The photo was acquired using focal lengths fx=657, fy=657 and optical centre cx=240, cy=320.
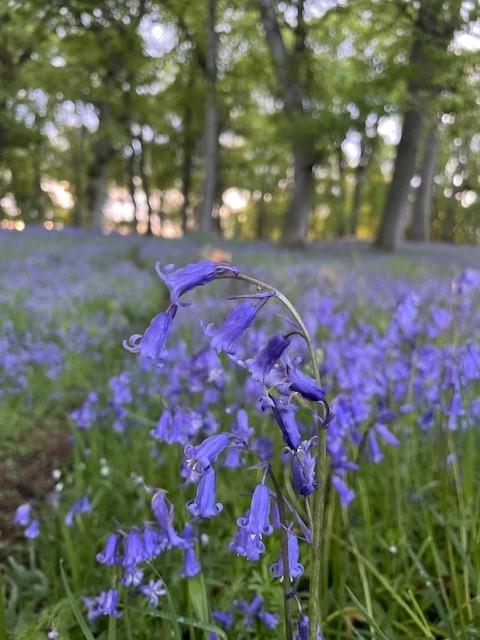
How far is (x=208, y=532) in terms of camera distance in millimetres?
Answer: 2660

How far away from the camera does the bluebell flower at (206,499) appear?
1.23m

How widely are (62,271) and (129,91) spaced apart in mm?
18809

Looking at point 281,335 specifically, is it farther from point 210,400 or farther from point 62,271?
point 62,271

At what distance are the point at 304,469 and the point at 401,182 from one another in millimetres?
17003

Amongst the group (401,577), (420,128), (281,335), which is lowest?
(401,577)

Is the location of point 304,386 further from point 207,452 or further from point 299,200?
point 299,200

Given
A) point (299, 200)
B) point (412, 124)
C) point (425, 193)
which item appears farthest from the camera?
point (425, 193)

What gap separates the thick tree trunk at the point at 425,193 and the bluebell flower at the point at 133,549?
22.5 meters

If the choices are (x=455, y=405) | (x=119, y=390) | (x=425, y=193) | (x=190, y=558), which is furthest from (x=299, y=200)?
(x=190, y=558)

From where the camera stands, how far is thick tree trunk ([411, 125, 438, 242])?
23.3 metres

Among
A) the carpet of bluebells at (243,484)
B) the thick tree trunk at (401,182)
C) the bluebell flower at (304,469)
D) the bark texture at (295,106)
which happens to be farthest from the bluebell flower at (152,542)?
the thick tree trunk at (401,182)

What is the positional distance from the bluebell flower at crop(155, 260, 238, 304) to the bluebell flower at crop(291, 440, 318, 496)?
35 centimetres

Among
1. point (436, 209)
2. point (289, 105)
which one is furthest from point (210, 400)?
point (436, 209)

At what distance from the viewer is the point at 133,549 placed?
1.55 m
